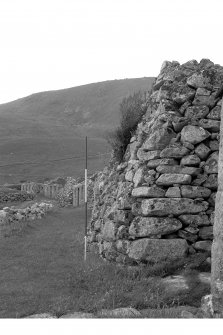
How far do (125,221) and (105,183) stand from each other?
393 cm

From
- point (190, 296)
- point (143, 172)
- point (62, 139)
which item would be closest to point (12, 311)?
point (190, 296)

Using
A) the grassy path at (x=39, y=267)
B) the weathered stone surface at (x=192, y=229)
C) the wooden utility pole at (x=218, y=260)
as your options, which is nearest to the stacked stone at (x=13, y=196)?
the grassy path at (x=39, y=267)

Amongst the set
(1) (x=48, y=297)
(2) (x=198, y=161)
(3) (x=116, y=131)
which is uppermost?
(3) (x=116, y=131)

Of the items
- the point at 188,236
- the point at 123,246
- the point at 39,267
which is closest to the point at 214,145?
the point at 188,236

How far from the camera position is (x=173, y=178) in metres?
9.23

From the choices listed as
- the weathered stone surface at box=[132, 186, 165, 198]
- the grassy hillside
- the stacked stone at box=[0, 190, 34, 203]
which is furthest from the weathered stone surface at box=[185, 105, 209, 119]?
the stacked stone at box=[0, 190, 34, 203]

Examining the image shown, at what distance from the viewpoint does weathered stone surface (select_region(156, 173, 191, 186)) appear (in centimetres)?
918

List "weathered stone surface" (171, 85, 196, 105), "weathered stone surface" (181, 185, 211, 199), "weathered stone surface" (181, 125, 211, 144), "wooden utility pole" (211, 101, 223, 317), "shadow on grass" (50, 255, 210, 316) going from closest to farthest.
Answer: "wooden utility pole" (211, 101, 223, 317) < "shadow on grass" (50, 255, 210, 316) < "weathered stone surface" (181, 185, 211, 199) < "weathered stone surface" (181, 125, 211, 144) < "weathered stone surface" (171, 85, 196, 105)

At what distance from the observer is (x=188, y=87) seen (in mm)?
10070

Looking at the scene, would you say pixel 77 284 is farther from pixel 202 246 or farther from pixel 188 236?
pixel 202 246

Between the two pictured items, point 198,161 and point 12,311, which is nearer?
point 12,311

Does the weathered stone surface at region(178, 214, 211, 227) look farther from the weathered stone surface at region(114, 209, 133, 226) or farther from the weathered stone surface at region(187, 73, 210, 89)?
the weathered stone surface at region(187, 73, 210, 89)

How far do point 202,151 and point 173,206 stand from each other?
148 centimetres

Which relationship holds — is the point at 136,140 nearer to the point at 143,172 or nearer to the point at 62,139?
the point at 143,172
